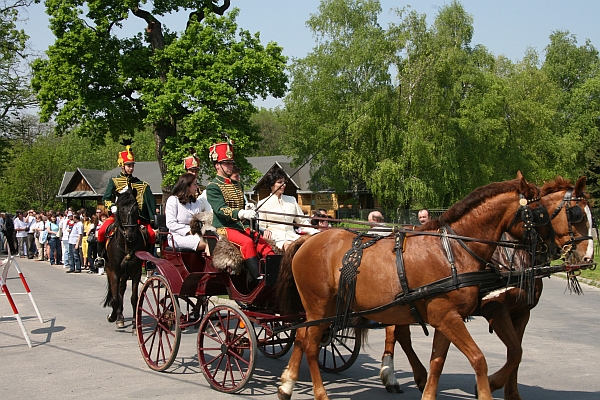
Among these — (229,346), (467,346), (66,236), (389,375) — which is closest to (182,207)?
(229,346)

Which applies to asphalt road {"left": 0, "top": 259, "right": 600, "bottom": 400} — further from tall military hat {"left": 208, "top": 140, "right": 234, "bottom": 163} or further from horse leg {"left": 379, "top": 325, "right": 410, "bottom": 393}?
tall military hat {"left": 208, "top": 140, "right": 234, "bottom": 163}

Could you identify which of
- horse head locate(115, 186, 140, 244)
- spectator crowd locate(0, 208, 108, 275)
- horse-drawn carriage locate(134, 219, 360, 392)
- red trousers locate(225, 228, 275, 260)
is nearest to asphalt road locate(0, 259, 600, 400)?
horse-drawn carriage locate(134, 219, 360, 392)

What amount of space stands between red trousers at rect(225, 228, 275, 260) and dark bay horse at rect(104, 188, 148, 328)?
3.42 meters

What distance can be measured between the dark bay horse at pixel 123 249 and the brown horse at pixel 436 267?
484 cm

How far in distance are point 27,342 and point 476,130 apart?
3590 cm

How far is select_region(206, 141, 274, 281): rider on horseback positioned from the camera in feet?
24.3

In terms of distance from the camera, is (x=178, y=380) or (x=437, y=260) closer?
(x=437, y=260)

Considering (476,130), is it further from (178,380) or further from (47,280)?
(178,380)

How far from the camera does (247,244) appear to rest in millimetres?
7434

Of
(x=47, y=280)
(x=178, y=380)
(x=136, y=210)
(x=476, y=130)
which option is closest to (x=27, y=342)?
(x=136, y=210)

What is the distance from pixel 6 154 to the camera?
3853 centimetres

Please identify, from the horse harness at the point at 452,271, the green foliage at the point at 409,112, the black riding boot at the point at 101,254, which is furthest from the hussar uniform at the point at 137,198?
the green foliage at the point at 409,112

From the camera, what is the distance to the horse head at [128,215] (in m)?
10.4

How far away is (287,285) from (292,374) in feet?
3.06
